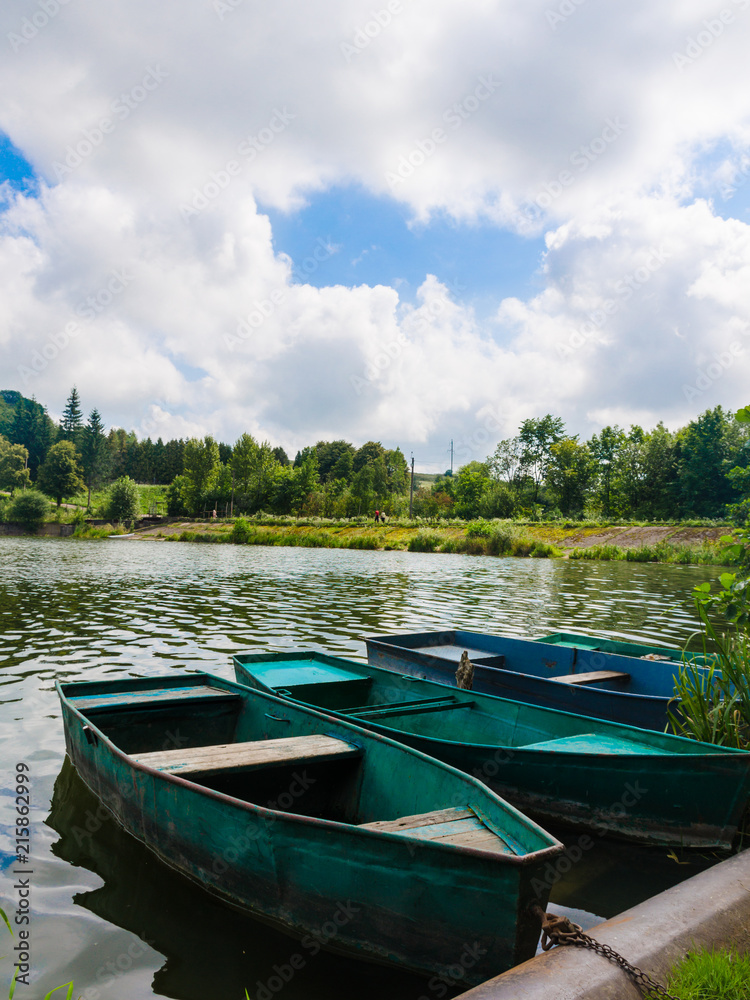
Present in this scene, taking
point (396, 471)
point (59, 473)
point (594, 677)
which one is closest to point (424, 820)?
point (594, 677)

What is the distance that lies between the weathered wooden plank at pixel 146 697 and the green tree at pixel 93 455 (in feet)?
287

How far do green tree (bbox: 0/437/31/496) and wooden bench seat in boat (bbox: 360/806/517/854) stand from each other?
89.2 m

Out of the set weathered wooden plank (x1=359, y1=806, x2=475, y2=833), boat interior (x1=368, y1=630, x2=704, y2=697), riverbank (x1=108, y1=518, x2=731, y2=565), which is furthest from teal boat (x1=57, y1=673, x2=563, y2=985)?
riverbank (x1=108, y1=518, x2=731, y2=565)

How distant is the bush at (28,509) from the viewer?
57906 millimetres

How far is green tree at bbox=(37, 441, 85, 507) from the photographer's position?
241 feet

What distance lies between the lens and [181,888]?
152 inches

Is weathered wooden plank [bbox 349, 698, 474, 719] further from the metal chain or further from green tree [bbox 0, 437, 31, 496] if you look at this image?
green tree [bbox 0, 437, 31, 496]

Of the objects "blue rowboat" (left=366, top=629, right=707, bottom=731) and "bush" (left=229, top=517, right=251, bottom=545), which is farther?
"bush" (left=229, top=517, right=251, bottom=545)

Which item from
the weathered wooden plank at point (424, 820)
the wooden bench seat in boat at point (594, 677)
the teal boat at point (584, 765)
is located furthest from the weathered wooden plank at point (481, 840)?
the wooden bench seat in boat at point (594, 677)

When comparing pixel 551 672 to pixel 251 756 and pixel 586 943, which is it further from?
pixel 586 943

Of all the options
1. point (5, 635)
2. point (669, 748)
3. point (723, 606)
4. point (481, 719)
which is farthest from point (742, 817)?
point (5, 635)

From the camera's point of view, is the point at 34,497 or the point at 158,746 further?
the point at 34,497

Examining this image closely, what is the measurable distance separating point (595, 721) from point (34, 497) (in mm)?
62619

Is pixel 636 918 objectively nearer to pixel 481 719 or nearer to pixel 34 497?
pixel 481 719
